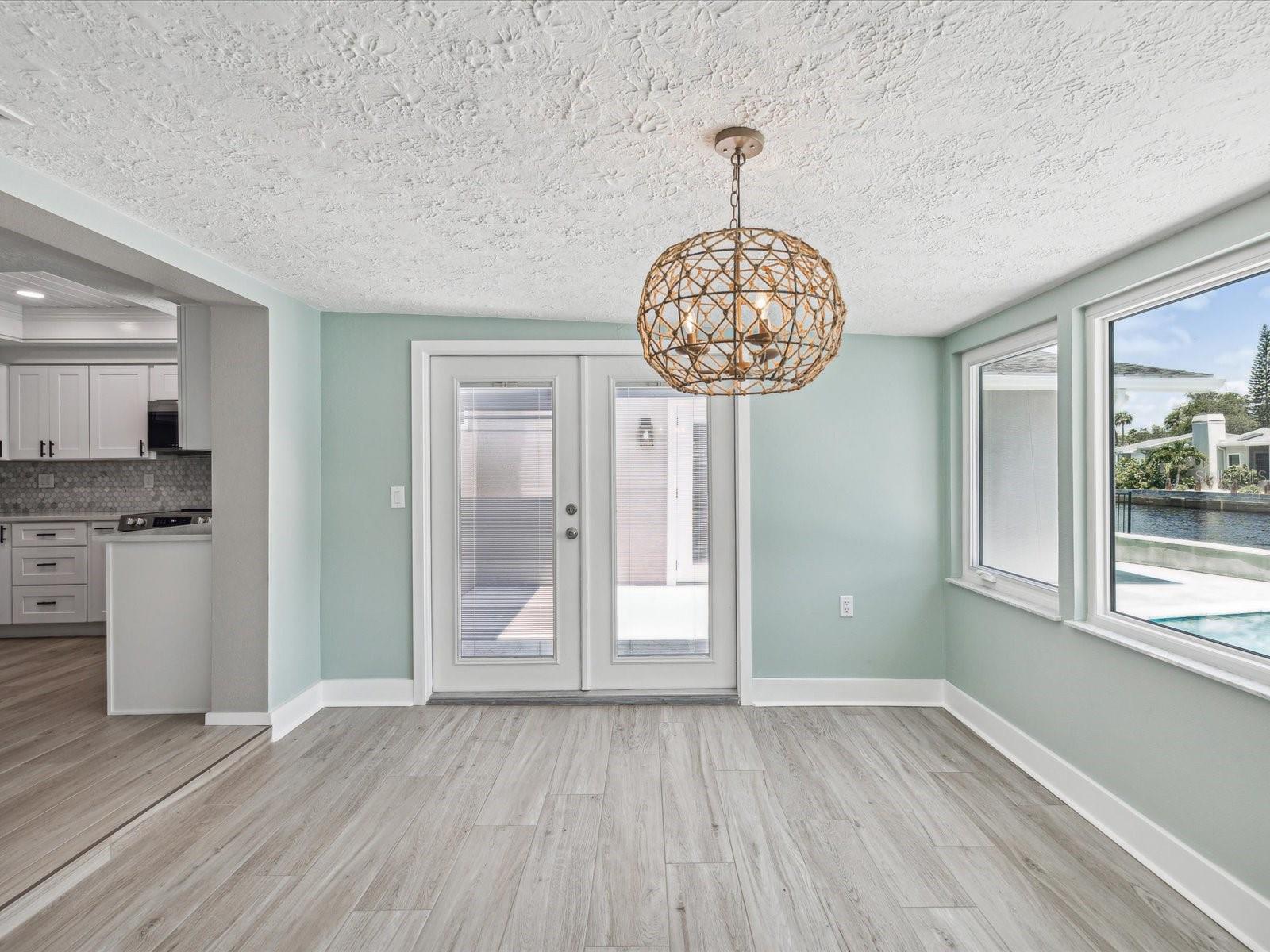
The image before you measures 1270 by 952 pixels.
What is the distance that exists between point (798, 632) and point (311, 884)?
2562 millimetres

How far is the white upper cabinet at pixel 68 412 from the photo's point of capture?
5.11 m

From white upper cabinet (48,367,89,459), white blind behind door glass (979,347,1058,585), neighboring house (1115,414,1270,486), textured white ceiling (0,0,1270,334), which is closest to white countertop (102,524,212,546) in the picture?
textured white ceiling (0,0,1270,334)

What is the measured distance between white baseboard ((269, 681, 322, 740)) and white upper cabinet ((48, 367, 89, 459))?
10.3ft

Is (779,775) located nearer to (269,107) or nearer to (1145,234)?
(1145,234)

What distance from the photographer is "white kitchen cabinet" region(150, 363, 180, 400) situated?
5145 millimetres

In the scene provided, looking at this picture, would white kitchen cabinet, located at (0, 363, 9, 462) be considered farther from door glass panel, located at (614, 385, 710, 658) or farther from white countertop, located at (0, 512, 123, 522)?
door glass panel, located at (614, 385, 710, 658)

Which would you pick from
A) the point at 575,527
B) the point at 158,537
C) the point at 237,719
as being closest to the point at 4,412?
the point at 158,537

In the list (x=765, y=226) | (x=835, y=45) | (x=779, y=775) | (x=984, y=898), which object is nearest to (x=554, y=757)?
(x=779, y=775)

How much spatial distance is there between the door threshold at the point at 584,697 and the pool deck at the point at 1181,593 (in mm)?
1930

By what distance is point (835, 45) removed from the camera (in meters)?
1.31

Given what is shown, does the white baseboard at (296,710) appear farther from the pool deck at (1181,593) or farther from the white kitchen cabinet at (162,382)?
the pool deck at (1181,593)

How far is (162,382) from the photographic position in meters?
5.15

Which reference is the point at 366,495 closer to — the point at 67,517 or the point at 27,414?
the point at 67,517

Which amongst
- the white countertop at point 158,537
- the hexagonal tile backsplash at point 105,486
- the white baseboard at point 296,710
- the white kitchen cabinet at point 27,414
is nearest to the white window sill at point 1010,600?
the white baseboard at point 296,710
